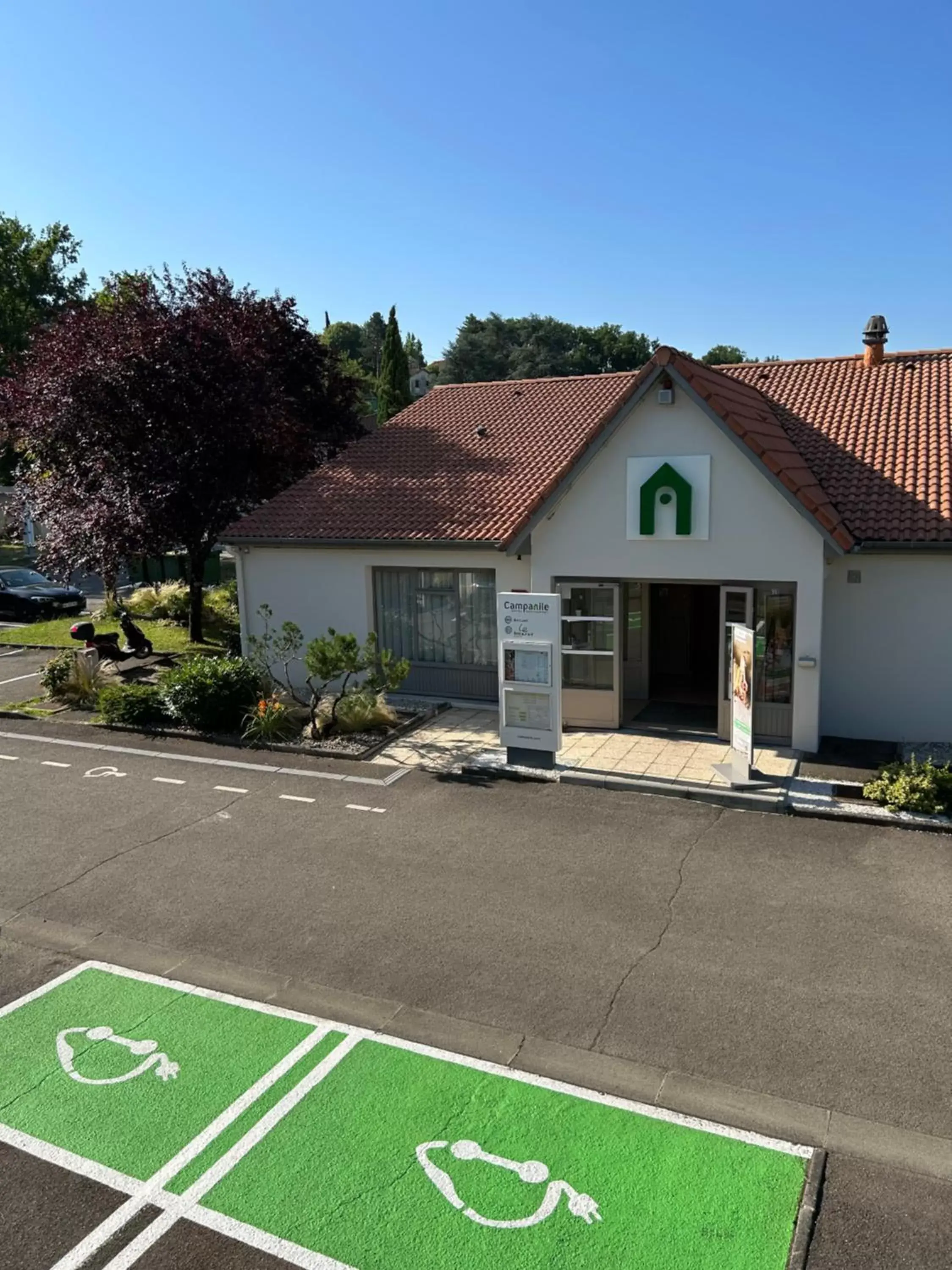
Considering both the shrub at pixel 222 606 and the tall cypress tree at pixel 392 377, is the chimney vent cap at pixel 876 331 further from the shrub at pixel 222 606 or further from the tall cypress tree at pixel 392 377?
the tall cypress tree at pixel 392 377

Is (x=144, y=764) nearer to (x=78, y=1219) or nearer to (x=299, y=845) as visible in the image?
(x=299, y=845)

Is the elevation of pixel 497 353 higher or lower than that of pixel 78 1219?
higher

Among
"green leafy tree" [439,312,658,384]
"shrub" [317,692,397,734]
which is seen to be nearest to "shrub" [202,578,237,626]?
"shrub" [317,692,397,734]

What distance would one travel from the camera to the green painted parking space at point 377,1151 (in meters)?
4.90

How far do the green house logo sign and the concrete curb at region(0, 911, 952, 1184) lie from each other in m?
8.39

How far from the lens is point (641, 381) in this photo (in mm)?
12969

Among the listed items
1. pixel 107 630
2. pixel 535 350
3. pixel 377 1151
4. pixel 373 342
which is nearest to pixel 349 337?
pixel 373 342

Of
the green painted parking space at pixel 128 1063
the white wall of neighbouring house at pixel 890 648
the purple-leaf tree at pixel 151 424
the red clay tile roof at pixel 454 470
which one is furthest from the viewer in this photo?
the purple-leaf tree at pixel 151 424

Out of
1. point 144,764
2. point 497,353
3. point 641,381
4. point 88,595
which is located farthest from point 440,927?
point 497,353

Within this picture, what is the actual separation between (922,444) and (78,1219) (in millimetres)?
Result: 14760

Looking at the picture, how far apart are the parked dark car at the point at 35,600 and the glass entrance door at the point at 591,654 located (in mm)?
19248

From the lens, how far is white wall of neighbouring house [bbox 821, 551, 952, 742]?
12938 millimetres

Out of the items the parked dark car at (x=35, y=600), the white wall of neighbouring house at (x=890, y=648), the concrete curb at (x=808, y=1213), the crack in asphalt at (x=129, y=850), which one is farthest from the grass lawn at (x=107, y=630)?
the concrete curb at (x=808, y=1213)

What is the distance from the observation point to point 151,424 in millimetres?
19391
